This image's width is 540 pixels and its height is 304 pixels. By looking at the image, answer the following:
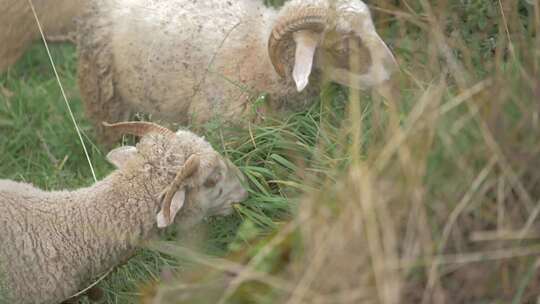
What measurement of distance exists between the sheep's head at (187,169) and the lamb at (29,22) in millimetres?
1661

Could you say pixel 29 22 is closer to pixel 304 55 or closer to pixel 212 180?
pixel 304 55

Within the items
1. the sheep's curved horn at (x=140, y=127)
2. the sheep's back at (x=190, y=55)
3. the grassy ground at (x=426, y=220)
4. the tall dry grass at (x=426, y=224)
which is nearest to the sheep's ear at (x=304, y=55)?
the sheep's back at (x=190, y=55)

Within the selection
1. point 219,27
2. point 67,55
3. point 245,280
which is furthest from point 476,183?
point 67,55

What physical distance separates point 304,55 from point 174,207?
130 cm

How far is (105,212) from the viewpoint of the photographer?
4.74 metres

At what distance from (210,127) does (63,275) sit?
1.24m

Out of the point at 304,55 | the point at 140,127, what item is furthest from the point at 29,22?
the point at 304,55

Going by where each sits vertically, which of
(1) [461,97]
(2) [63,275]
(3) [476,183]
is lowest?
(2) [63,275]

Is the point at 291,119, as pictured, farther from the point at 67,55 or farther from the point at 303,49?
the point at 67,55

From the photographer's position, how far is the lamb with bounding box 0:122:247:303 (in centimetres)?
461

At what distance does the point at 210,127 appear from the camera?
5.46 meters

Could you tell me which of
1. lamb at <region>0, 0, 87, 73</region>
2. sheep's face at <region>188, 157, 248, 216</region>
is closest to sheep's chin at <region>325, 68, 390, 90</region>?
sheep's face at <region>188, 157, 248, 216</region>

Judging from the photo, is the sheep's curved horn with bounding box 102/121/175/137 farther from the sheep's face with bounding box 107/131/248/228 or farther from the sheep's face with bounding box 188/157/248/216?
the sheep's face with bounding box 188/157/248/216

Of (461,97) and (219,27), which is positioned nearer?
(461,97)
